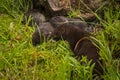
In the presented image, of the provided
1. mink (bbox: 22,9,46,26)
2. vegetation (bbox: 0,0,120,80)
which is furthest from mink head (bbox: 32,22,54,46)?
mink (bbox: 22,9,46,26)

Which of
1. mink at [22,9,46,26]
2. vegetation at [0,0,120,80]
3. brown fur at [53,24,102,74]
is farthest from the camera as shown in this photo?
mink at [22,9,46,26]

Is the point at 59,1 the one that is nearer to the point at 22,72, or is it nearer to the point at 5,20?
the point at 5,20

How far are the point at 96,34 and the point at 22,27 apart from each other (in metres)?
1.05

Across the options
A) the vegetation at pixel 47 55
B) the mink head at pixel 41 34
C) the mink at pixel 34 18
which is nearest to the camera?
the vegetation at pixel 47 55

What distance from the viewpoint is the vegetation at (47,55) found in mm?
3146

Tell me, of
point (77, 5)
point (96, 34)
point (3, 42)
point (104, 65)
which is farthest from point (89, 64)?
point (77, 5)

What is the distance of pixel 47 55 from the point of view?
368 centimetres

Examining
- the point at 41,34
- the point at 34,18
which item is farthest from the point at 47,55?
the point at 34,18

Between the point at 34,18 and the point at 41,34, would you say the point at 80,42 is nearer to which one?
the point at 41,34

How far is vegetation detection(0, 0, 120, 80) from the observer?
3.15 metres

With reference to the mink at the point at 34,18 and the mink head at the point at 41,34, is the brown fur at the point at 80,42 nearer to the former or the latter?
the mink head at the point at 41,34

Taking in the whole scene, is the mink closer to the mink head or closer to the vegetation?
the vegetation

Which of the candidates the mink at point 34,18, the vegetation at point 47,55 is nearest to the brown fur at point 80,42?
the vegetation at point 47,55

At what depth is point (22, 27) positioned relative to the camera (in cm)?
430
